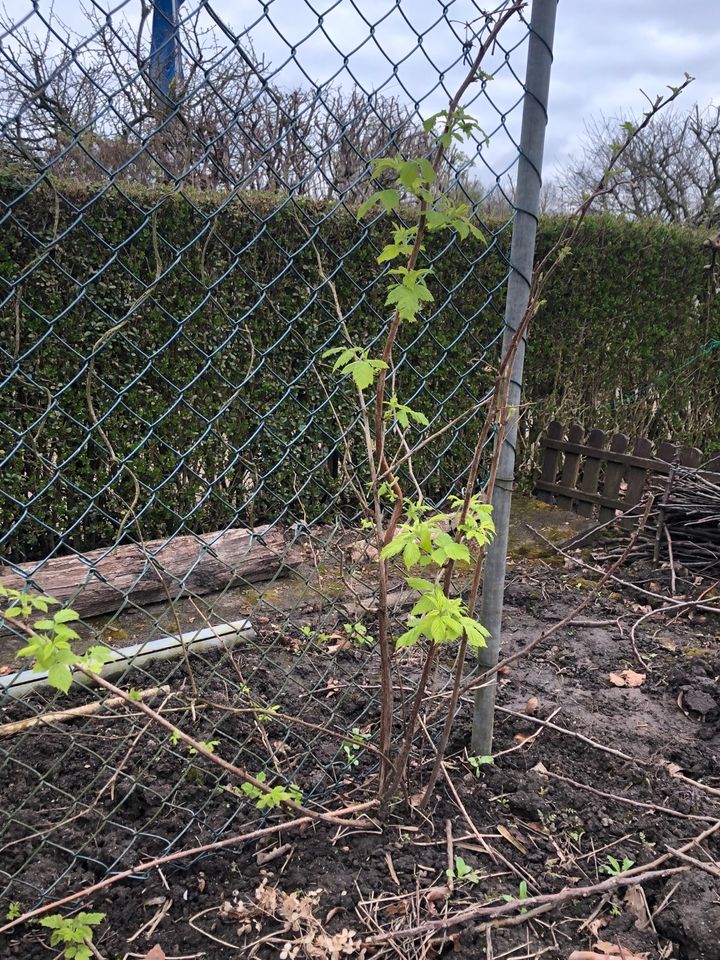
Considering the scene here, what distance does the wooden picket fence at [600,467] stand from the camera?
4639 millimetres

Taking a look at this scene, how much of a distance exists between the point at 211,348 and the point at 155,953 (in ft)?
9.45

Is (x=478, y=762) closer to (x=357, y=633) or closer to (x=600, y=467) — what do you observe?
(x=357, y=633)

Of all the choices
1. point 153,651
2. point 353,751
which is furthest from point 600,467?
point 153,651

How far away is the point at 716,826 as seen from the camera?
189cm

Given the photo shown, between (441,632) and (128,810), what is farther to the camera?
(128,810)

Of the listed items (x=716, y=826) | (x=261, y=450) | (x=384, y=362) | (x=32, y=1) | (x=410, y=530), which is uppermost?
(x=32, y=1)

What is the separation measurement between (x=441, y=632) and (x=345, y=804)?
79 cm

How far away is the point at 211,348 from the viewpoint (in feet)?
12.3

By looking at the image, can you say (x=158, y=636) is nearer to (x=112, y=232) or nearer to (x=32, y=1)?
(x=112, y=232)

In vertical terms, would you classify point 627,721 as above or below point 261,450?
below

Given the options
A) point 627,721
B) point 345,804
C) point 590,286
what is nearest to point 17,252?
point 345,804

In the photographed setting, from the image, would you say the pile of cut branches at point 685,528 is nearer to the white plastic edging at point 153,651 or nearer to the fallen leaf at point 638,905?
the fallen leaf at point 638,905

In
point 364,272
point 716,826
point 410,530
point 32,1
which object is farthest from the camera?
point 364,272

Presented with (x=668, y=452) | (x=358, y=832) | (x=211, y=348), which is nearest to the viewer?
(x=358, y=832)
